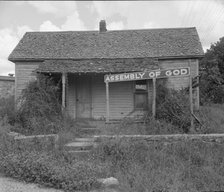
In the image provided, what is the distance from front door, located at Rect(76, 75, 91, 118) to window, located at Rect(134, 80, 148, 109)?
8.88 feet

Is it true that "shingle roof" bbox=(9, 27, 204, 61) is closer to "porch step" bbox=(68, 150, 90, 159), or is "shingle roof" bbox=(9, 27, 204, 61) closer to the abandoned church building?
the abandoned church building

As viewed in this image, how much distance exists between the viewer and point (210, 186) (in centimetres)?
466

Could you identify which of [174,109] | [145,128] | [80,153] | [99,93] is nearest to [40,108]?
[99,93]

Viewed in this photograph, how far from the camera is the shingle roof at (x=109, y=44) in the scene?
39.9ft

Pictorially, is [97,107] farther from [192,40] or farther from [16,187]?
[16,187]

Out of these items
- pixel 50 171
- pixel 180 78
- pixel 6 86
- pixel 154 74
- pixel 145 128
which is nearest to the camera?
pixel 50 171

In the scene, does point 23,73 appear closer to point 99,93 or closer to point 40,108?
point 40,108

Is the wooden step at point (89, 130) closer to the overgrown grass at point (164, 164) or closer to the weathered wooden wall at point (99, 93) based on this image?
the weathered wooden wall at point (99, 93)

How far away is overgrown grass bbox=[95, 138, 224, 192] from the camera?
15.4 ft

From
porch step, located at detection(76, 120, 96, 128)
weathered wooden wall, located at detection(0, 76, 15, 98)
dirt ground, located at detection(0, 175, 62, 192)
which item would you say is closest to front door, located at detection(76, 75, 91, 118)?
porch step, located at detection(76, 120, 96, 128)

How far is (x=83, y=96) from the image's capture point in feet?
Answer: 40.9

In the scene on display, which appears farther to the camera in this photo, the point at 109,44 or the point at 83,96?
the point at 109,44

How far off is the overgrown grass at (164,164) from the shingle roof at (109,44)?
21.7 ft

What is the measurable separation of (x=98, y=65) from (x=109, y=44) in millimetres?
2503
